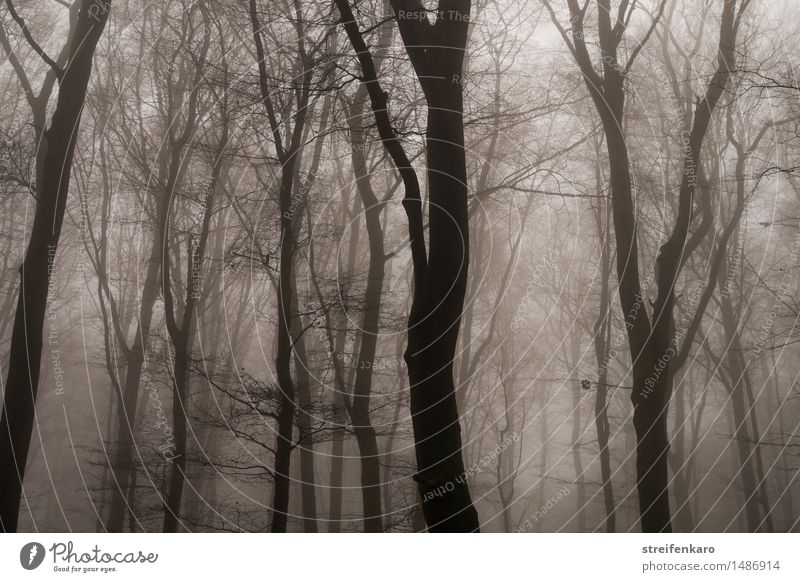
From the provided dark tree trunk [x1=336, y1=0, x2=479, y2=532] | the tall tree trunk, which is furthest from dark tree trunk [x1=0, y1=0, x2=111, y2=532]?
dark tree trunk [x1=336, y1=0, x2=479, y2=532]

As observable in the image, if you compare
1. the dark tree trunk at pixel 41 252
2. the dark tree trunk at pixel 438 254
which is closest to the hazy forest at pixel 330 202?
the dark tree trunk at pixel 41 252

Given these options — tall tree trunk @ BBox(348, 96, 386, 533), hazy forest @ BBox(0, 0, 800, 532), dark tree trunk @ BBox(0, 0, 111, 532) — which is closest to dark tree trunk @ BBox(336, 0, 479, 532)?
hazy forest @ BBox(0, 0, 800, 532)

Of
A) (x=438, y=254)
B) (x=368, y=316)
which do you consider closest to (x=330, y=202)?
(x=368, y=316)

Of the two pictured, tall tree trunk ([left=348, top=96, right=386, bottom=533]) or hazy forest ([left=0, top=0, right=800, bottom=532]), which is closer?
hazy forest ([left=0, top=0, right=800, bottom=532])

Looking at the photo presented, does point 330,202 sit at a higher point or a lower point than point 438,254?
higher

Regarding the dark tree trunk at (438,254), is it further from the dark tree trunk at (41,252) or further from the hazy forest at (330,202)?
the dark tree trunk at (41,252)

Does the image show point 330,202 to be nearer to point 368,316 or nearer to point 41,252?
point 368,316

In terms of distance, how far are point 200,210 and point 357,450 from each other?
3791 millimetres

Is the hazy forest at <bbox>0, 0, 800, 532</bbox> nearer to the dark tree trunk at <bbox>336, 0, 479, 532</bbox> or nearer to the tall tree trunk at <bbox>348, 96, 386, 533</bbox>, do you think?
the tall tree trunk at <bbox>348, 96, 386, 533</bbox>

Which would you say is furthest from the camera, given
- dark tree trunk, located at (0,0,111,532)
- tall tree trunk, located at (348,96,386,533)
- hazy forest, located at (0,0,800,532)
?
tall tree trunk, located at (348,96,386,533)

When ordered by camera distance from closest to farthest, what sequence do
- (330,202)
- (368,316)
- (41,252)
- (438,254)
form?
1. (438,254)
2. (41,252)
3. (330,202)
4. (368,316)

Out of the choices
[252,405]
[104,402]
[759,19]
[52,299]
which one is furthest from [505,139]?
[104,402]

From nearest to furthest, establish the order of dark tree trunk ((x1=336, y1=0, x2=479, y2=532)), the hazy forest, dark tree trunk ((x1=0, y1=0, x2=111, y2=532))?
dark tree trunk ((x1=336, y1=0, x2=479, y2=532)), dark tree trunk ((x1=0, y1=0, x2=111, y2=532)), the hazy forest

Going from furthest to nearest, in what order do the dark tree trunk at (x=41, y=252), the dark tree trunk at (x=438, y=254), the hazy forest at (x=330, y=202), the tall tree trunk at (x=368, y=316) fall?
the tall tree trunk at (x=368, y=316)
the hazy forest at (x=330, y=202)
the dark tree trunk at (x=41, y=252)
the dark tree trunk at (x=438, y=254)
